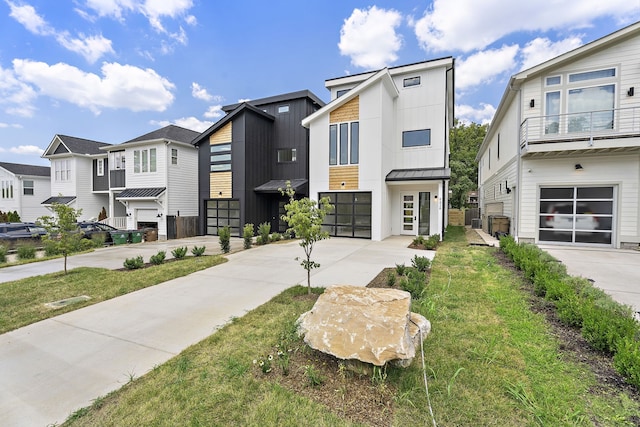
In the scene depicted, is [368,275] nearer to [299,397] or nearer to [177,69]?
[299,397]

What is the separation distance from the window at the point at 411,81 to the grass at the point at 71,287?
42.4 feet

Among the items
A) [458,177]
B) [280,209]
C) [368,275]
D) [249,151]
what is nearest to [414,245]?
[368,275]

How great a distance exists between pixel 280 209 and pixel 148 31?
11358mm

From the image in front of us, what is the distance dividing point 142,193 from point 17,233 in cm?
582

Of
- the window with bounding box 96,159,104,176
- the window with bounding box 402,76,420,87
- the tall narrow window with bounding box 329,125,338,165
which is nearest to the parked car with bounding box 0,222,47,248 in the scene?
the window with bounding box 96,159,104,176

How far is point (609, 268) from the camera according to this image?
7.35 meters

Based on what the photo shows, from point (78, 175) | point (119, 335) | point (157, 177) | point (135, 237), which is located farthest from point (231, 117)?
point (78, 175)

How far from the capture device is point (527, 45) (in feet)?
48.9

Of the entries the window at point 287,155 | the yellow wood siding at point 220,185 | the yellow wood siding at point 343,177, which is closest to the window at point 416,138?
the yellow wood siding at point 343,177

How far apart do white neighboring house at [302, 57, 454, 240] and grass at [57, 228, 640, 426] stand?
9527 mm

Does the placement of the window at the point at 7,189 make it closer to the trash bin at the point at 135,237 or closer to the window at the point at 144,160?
the window at the point at 144,160

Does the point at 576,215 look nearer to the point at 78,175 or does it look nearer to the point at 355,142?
the point at 355,142

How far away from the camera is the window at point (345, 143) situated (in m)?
13.6

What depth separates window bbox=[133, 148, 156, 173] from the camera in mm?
17641
